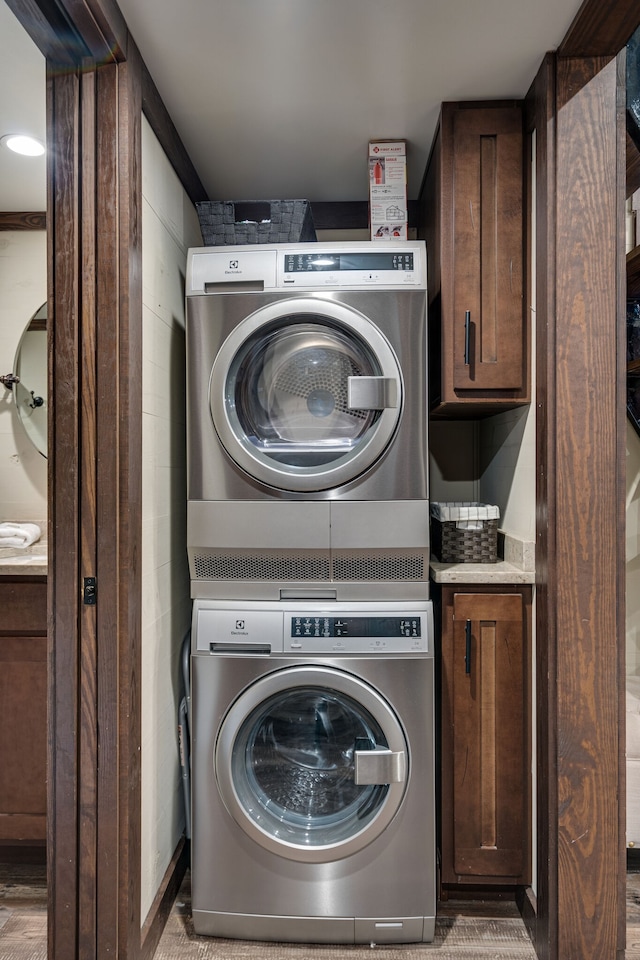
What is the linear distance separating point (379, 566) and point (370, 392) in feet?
1.61

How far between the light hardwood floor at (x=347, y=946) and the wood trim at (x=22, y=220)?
7.81 ft

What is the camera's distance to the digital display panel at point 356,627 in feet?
5.32

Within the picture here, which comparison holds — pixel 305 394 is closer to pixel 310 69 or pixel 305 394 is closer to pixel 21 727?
pixel 310 69

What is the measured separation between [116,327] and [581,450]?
3.94ft

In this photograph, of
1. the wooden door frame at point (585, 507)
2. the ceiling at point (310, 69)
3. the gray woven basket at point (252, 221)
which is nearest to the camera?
the ceiling at point (310, 69)

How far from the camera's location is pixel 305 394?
1.69 meters

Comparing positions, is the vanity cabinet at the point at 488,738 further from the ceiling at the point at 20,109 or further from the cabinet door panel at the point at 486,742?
the ceiling at the point at 20,109

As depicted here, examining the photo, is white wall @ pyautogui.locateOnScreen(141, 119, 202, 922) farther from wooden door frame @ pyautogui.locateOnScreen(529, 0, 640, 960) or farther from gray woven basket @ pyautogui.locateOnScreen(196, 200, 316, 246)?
wooden door frame @ pyautogui.locateOnScreen(529, 0, 640, 960)

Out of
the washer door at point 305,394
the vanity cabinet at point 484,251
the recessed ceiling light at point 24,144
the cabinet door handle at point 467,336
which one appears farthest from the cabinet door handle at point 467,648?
the recessed ceiling light at point 24,144

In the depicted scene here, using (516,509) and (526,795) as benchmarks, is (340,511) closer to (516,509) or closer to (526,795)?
(516,509)

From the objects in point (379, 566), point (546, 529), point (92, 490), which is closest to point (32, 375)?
point (92, 490)

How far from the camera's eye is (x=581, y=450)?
1511 millimetres

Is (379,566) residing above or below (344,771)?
above

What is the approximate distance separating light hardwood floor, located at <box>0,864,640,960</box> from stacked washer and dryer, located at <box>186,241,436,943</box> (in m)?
0.04
